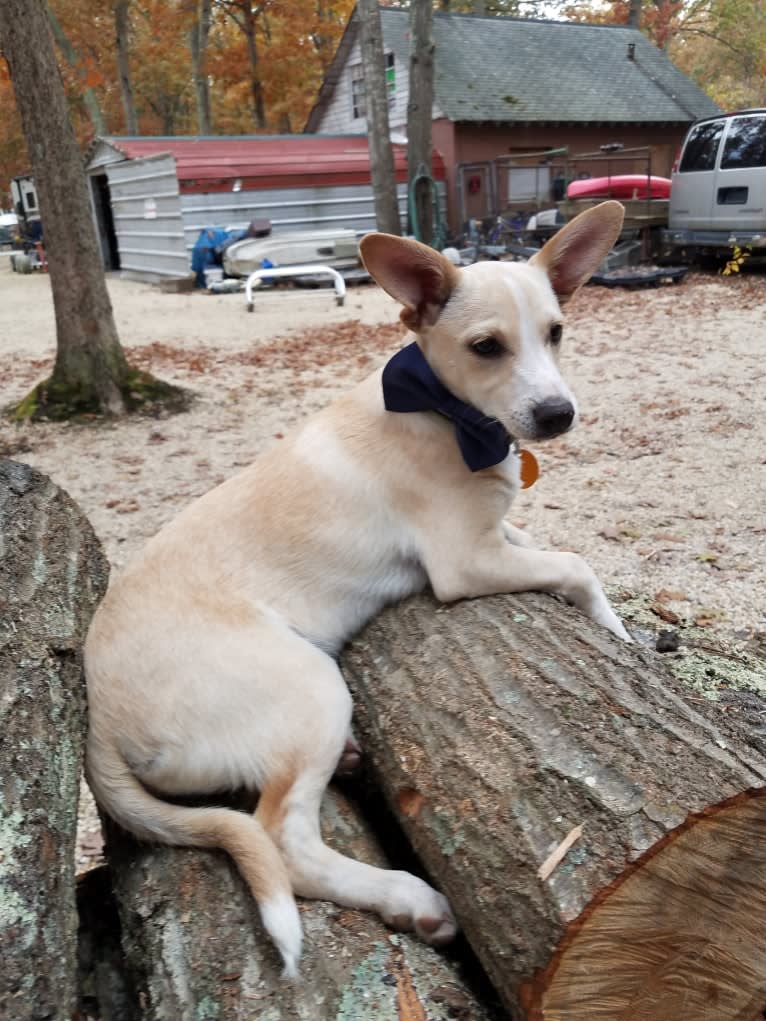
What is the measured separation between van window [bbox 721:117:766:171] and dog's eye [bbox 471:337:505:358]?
41.7 ft

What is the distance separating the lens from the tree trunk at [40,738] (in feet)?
4.69

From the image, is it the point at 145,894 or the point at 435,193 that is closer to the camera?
the point at 145,894

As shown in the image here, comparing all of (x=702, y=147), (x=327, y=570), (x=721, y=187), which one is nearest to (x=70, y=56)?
(x=702, y=147)

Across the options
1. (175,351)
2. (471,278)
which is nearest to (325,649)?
(471,278)

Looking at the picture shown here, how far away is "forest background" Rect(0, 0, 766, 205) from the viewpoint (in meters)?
27.2

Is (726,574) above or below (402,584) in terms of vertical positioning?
below

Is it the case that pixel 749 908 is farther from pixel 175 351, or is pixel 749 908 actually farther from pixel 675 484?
pixel 175 351

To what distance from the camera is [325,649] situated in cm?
243

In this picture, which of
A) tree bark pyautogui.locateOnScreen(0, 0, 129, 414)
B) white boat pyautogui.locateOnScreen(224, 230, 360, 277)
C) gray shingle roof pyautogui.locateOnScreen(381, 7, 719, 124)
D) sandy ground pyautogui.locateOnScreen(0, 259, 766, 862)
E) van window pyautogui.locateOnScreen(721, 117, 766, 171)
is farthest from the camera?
gray shingle roof pyautogui.locateOnScreen(381, 7, 719, 124)

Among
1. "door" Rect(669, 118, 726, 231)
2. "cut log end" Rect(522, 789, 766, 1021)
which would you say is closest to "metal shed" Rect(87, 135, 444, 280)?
"door" Rect(669, 118, 726, 231)

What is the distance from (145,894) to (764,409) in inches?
246

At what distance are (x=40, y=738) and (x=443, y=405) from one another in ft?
4.50

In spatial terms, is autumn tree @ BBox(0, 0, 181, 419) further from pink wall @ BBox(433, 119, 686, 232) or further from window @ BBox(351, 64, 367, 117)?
window @ BBox(351, 64, 367, 117)

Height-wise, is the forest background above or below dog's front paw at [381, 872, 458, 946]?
above
